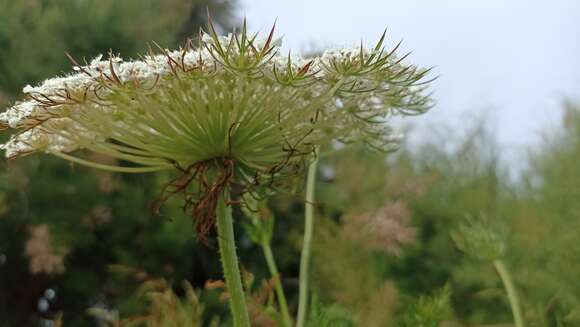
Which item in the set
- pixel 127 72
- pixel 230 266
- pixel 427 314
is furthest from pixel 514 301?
pixel 127 72

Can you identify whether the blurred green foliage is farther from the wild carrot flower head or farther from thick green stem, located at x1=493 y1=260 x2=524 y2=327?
the wild carrot flower head

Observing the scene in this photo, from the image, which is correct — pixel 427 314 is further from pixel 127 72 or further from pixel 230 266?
pixel 127 72

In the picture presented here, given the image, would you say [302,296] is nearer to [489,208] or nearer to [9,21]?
[489,208]

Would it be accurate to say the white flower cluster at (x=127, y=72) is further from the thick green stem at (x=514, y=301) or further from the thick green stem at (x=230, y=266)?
the thick green stem at (x=514, y=301)

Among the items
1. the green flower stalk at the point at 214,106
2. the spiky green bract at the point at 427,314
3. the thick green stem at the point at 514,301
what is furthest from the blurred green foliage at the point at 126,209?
the green flower stalk at the point at 214,106

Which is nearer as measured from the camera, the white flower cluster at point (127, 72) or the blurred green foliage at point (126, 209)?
the white flower cluster at point (127, 72)

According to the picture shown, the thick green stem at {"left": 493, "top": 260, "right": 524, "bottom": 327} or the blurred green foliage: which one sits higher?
the blurred green foliage

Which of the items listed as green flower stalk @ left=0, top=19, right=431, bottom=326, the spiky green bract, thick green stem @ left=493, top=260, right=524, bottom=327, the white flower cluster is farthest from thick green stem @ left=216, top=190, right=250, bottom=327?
thick green stem @ left=493, top=260, right=524, bottom=327
